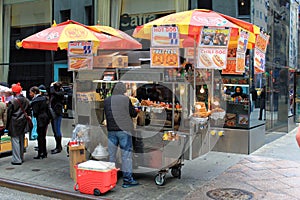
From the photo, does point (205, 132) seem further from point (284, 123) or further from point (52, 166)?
point (284, 123)

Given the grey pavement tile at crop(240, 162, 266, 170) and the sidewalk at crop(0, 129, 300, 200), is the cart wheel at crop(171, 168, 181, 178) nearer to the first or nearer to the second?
the sidewalk at crop(0, 129, 300, 200)

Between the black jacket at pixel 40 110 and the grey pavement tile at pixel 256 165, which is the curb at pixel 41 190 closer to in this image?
the black jacket at pixel 40 110

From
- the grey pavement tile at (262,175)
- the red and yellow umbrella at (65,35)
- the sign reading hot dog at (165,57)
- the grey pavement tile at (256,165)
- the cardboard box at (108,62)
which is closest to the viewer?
the sign reading hot dog at (165,57)

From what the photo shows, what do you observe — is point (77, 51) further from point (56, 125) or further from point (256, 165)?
point (256, 165)

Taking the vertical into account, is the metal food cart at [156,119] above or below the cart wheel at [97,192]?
above

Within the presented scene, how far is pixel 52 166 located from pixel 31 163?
0.63 meters

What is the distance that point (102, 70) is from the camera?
748 cm

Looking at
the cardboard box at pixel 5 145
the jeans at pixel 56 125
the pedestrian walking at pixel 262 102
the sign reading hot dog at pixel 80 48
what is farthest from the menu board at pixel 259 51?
the cardboard box at pixel 5 145

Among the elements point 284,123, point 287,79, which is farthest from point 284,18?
point 284,123

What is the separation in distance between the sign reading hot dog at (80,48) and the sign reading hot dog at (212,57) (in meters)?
2.21

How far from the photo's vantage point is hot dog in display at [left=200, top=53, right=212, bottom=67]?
6.08 meters

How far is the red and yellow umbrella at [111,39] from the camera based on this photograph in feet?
24.4

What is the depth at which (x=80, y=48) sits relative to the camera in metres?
7.08

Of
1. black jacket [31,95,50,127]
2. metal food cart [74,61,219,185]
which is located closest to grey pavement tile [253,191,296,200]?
metal food cart [74,61,219,185]
